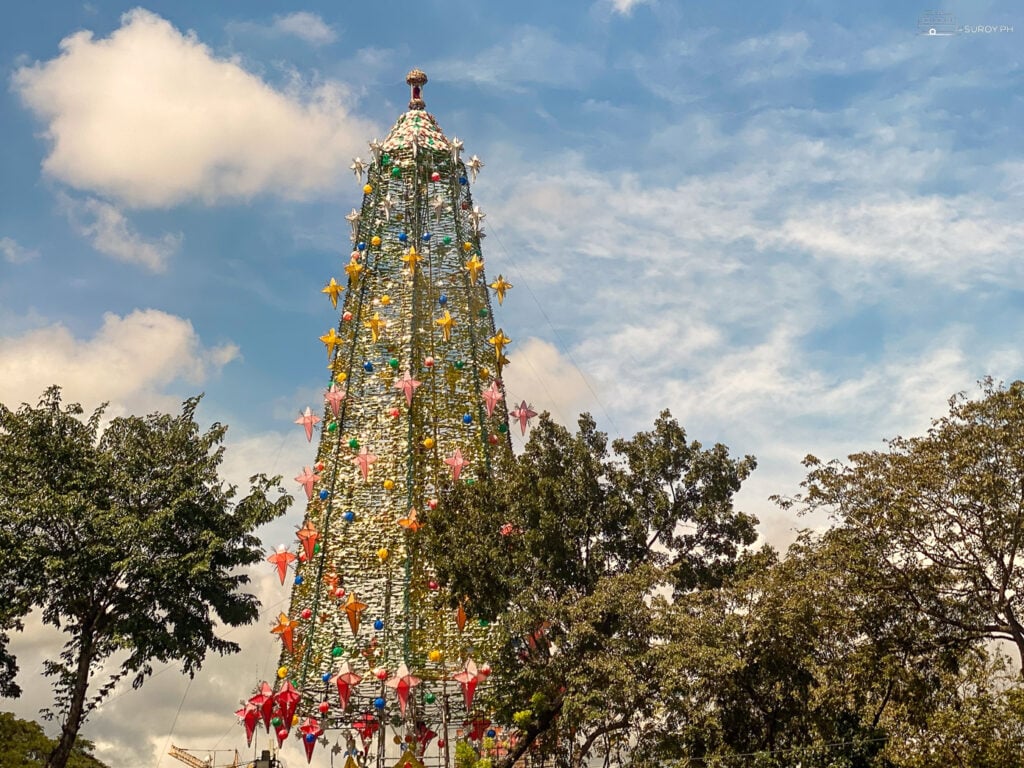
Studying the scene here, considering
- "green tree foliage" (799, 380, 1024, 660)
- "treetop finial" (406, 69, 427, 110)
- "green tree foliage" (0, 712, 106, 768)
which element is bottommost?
"green tree foliage" (0, 712, 106, 768)

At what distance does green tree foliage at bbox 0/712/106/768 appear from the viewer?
20672 millimetres

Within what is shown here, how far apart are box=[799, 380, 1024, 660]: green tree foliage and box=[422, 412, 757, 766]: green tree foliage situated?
354cm

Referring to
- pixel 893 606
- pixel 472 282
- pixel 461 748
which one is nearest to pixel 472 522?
pixel 461 748

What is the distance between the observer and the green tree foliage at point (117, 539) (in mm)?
21797

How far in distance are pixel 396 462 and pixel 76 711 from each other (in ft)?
27.0

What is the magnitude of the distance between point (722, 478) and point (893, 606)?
422cm

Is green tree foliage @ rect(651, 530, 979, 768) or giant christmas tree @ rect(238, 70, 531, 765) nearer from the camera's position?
green tree foliage @ rect(651, 530, 979, 768)

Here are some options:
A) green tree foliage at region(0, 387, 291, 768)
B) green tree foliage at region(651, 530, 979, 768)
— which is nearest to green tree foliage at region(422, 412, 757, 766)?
green tree foliage at region(651, 530, 979, 768)

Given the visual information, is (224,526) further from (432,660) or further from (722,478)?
(722,478)

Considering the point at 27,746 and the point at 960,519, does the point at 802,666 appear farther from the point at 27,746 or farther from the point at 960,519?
the point at 27,746

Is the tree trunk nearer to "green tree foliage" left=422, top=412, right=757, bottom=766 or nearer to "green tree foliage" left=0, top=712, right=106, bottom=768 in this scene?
"green tree foliage" left=0, top=712, right=106, bottom=768

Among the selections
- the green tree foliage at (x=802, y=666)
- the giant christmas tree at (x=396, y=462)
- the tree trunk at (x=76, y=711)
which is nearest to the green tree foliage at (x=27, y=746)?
the tree trunk at (x=76, y=711)

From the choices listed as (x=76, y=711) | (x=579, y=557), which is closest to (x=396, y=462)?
(x=579, y=557)

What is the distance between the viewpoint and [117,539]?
21875 mm
